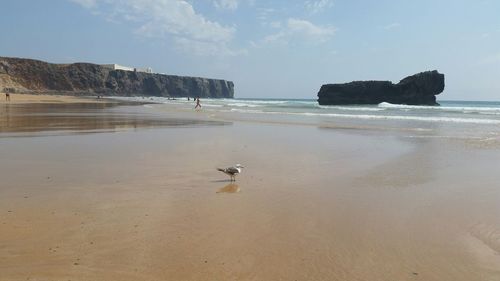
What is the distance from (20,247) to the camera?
4.33 meters

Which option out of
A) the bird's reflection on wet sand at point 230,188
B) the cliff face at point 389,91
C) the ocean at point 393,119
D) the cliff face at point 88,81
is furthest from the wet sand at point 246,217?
the cliff face at point 88,81

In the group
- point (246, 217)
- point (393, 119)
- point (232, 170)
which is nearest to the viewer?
point (246, 217)

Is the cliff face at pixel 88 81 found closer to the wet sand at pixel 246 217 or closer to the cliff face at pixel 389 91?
the cliff face at pixel 389 91

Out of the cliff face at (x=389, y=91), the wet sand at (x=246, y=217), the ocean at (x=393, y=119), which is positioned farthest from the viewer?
the cliff face at (x=389, y=91)

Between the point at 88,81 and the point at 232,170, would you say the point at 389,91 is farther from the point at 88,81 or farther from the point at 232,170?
the point at 88,81

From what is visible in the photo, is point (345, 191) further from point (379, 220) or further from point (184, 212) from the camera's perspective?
point (184, 212)

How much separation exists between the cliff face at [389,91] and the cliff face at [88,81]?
66966mm

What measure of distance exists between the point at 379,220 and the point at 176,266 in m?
2.86

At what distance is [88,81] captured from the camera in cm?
13550

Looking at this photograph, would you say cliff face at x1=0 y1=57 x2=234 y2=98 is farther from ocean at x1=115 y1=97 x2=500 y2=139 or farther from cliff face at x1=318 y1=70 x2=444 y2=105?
ocean at x1=115 y1=97 x2=500 y2=139

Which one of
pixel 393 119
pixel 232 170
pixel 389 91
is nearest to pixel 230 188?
pixel 232 170

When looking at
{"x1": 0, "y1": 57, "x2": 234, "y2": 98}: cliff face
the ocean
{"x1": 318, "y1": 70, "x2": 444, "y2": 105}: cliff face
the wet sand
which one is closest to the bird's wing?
the wet sand

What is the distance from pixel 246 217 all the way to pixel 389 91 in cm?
7787

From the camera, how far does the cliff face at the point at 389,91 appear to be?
74.8 m
